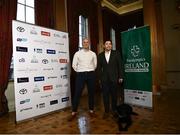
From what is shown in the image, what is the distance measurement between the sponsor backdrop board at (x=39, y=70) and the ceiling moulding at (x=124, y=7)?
476 cm

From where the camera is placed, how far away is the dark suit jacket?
312 cm

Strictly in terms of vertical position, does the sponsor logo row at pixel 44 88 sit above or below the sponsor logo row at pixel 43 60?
below

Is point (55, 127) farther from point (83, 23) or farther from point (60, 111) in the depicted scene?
point (83, 23)

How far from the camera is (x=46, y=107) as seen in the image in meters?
3.47

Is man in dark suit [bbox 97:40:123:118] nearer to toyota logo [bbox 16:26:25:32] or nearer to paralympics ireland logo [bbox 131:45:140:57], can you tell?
paralympics ireland logo [bbox 131:45:140:57]

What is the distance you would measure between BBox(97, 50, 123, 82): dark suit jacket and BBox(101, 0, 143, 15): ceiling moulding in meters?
5.13

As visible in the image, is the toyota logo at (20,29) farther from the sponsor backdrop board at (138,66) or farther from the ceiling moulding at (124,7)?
the ceiling moulding at (124,7)

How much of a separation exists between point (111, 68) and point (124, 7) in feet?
21.4

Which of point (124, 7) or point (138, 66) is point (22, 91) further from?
point (124, 7)

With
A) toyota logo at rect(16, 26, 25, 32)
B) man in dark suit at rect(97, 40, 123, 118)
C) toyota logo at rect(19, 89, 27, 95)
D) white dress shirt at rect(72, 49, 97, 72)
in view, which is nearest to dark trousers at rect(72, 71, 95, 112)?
white dress shirt at rect(72, 49, 97, 72)

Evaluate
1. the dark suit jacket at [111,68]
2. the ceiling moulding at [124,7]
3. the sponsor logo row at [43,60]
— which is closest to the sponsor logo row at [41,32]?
the sponsor logo row at [43,60]

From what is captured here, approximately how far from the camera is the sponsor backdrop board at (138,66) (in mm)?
3502

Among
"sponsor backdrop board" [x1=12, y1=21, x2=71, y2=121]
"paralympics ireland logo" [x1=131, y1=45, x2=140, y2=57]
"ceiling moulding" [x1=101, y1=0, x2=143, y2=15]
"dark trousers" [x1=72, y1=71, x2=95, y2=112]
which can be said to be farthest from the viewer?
"ceiling moulding" [x1=101, y1=0, x2=143, y2=15]

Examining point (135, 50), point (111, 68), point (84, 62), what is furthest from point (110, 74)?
point (135, 50)
